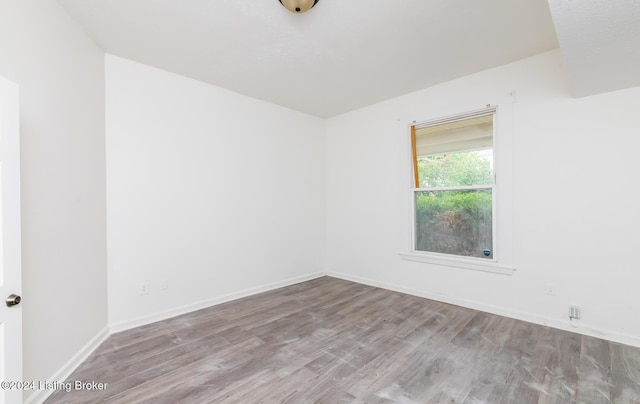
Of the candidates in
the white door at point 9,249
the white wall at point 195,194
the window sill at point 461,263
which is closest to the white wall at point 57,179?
the white wall at point 195,194

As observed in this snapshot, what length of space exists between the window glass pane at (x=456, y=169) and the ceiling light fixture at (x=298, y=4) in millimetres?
2576

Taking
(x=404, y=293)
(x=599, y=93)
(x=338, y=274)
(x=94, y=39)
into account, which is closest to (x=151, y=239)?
(x=94, y=39)

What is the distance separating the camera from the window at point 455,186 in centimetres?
337

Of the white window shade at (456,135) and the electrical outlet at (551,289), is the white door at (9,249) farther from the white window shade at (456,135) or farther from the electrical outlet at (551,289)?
the electrical outlet at (551,289)

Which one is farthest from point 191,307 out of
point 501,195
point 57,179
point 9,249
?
point 501,195

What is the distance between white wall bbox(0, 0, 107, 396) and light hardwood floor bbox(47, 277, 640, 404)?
1.43ft

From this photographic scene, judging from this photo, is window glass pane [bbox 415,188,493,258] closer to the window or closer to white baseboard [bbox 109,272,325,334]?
the window

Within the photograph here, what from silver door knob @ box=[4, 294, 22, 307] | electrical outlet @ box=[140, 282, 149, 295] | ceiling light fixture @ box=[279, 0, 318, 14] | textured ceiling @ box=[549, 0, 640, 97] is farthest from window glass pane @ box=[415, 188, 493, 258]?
silver door knob @ box=[4, 294, 22, 307]

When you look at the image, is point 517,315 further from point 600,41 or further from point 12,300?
point 12,300

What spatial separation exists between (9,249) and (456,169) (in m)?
4.08

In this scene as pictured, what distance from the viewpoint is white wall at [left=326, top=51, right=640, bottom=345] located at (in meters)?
2.53

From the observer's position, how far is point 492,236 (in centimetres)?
329

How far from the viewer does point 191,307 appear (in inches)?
132

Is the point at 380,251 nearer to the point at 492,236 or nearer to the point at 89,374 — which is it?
the point at 492,236
